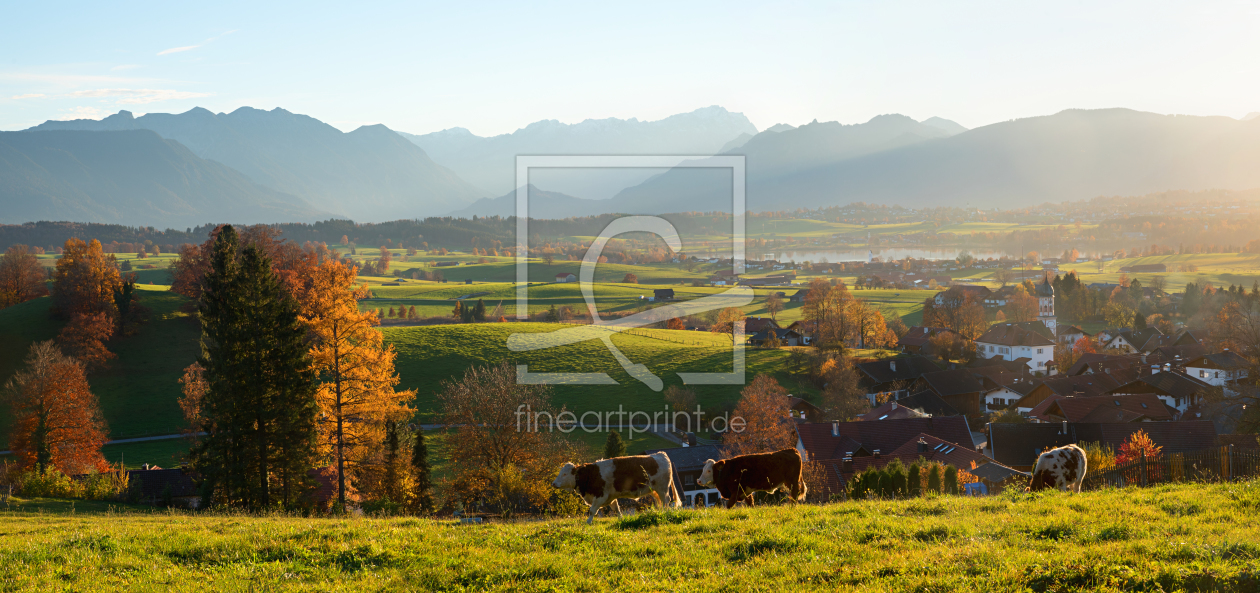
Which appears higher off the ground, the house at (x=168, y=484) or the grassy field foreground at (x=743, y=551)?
the grassy field foreground at (x=743, y=551)

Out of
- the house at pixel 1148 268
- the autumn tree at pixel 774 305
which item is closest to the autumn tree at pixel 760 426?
the autumn tree at pixel 774 305

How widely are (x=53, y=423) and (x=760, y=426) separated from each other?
44.5m

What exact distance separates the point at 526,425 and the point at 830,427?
2715 centimetres

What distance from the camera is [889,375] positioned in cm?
7200

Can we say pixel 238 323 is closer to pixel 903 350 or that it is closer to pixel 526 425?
pixel 526 425

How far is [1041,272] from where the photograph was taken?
17025cm

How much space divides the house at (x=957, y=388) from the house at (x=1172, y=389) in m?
12.5

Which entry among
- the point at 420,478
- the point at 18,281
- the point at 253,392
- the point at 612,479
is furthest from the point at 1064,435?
the point at 18,281

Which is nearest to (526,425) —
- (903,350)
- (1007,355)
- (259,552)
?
(259,552)

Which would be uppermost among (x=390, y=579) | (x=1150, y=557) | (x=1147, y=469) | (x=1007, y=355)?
(x=1150, y=557)

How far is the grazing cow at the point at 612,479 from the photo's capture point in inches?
490

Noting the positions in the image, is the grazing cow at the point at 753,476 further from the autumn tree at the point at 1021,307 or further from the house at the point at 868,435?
the autumn tree at the point at 1021,307

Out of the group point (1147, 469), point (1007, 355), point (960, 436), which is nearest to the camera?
point (1147, 469)

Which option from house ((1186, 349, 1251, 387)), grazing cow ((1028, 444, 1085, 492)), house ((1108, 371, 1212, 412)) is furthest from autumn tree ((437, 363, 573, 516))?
house ((1186, 349, 1251, 387))
